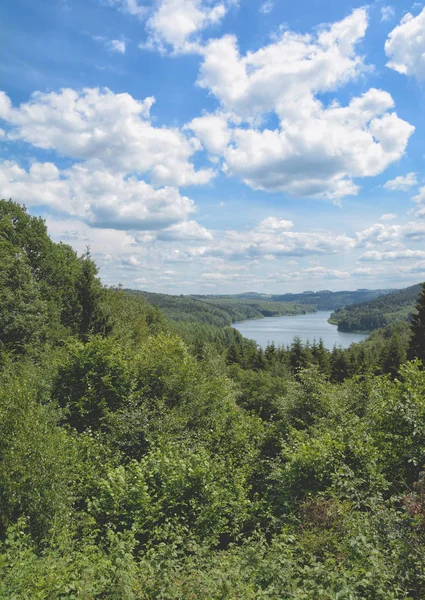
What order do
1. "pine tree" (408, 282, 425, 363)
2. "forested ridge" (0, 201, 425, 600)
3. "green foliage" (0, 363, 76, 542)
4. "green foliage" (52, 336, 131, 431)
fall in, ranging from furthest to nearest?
"pine tree" (408, 282, 425, 363)
"green foliage" (52, 336, 131, 431)
"green foliage" (0, 363, 76, 542)
"forested ridge" (0, 201, 425, 600)

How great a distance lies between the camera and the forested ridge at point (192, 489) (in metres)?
4.96

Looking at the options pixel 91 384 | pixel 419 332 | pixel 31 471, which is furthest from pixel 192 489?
pixel 419 332

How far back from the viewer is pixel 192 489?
8445mm

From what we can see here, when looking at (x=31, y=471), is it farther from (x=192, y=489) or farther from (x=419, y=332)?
(x=419, y=332)

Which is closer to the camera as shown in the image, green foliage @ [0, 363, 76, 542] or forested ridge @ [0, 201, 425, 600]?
forested ridge @ [0, 201, 425, 600]

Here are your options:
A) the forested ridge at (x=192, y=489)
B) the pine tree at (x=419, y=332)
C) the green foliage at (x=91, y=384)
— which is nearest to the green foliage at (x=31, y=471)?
the forested ridge at (x=192, y=489)

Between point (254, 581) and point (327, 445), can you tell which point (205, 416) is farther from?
point (254, 581)

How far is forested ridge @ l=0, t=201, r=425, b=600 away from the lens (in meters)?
4.96

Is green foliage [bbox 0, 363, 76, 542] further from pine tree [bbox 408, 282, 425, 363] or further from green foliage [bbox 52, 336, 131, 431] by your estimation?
pine tree [bbox 408, 282, 425, 363]

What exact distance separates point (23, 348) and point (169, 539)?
56.1 ft

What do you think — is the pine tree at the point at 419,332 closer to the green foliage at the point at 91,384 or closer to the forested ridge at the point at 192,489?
the forested ridge at the point at 192,489

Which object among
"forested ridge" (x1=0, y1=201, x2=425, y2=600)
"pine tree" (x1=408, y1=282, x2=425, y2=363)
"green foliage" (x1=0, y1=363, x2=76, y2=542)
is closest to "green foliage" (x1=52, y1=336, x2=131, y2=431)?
"forested ridge" (x1=0, y1=201, x2=425, y2=600)

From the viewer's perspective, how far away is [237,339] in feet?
350

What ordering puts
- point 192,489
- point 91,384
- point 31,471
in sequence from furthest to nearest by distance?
point 91,384 < point 192,489 < point 31,471
